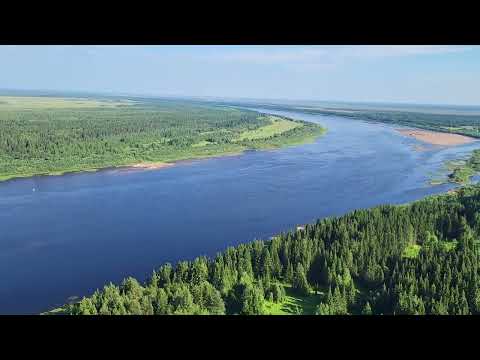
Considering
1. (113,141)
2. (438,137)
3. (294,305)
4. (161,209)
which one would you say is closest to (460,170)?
(161,209)

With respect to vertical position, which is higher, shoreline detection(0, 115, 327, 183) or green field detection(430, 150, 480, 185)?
green field detection(430, 150, 480, 185)

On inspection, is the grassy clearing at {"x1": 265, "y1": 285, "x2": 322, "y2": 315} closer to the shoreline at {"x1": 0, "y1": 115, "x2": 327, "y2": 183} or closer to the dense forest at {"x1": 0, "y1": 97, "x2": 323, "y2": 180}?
the shoreline at {"x1": 0, "y1": 115, "x2": 327, "y2": 183}

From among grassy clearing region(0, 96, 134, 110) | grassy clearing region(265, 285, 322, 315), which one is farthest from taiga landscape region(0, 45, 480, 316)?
grassy clearing region(0, 96, 134, 110)

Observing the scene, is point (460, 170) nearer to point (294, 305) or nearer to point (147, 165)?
point (147, 165)
